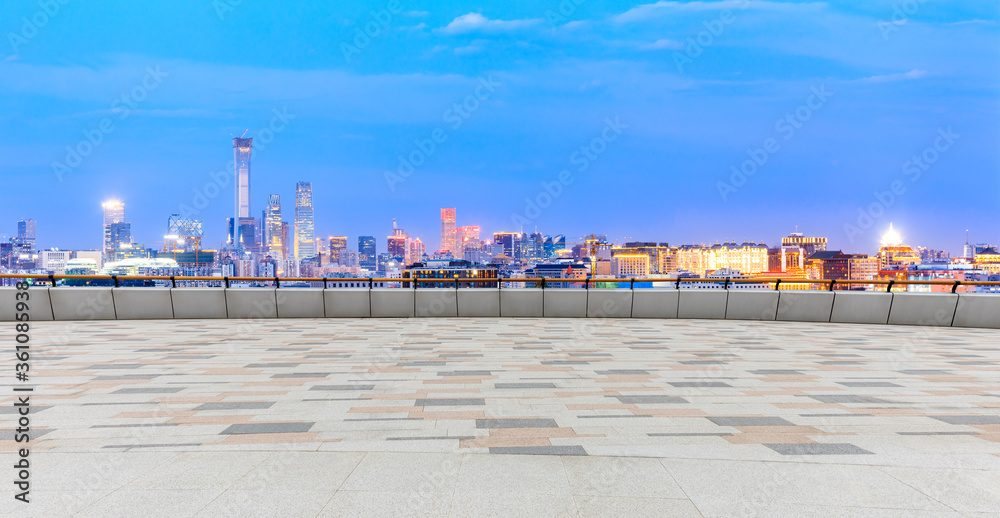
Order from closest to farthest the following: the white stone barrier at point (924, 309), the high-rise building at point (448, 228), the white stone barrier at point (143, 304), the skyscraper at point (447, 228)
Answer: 1. the white stone barrier at point (924, 309)
2. the white stone barrier at point (143, 304)
3. the high-rise building at point (448, 228)
4. the skyscraper at point (447, 228)

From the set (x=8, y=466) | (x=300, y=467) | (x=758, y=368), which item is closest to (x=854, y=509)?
(x=300, y=467)

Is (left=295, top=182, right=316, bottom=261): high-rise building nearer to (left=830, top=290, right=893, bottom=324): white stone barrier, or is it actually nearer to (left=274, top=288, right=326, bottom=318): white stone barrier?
(left=274, top=288, right=326, bottom=318): white stone barrier

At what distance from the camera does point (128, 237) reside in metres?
56.9

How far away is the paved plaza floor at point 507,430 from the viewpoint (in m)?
3.56

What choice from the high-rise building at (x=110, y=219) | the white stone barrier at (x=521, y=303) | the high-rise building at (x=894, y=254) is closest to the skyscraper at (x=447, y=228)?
the high-rise building at (x=110, y=219)

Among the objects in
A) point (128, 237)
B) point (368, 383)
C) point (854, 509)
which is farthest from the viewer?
point (128, 237)

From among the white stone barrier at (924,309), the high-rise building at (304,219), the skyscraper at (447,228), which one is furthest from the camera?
the high-rise building at (304,219)

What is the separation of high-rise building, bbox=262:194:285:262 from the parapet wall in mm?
111273

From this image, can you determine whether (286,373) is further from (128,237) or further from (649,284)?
(128,237)

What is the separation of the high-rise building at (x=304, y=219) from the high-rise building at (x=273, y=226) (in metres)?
10.1

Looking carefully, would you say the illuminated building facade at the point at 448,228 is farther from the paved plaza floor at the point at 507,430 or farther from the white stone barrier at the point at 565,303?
the paved plaza floor at the point at 507,430

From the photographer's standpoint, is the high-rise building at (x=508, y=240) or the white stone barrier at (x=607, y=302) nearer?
the white stone barrier at (x=607, y=302)

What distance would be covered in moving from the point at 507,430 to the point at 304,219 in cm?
16690

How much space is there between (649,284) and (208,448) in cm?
1520
